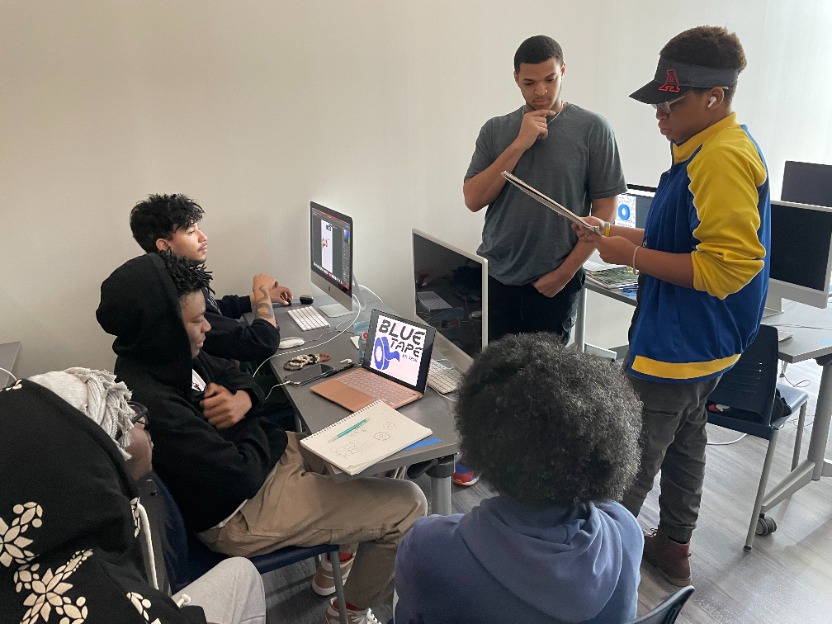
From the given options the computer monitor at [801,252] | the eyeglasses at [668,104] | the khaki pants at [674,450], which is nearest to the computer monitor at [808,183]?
the computer monitor at [801,252]

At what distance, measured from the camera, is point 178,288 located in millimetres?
1547

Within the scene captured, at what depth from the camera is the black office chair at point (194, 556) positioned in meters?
1.35

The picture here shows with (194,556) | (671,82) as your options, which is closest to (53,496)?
(194,556)

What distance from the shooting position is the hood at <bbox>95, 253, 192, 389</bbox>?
142 centimetres

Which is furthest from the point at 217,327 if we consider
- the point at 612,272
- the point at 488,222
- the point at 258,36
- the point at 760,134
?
the point at 760,134

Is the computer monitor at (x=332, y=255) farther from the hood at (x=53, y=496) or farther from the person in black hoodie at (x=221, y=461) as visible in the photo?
the hood at (x=53, y=496)

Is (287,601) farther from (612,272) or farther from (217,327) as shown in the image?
(612,272)

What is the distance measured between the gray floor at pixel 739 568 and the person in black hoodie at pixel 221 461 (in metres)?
0.33

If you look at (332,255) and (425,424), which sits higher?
(332,255)

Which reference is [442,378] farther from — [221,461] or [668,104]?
[668,104]

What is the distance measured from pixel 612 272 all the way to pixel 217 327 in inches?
82.5

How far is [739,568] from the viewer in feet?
6.80

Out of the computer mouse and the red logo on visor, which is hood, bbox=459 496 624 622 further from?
the computer mouse

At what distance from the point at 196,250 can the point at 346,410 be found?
94 centimetres
